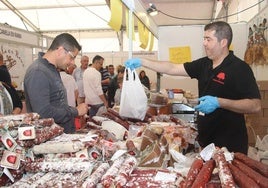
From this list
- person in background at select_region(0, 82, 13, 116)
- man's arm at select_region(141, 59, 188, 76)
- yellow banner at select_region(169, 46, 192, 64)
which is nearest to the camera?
person in background at select_region(0, 82, 13, 116)

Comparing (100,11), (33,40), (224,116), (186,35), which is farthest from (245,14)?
(100,11)

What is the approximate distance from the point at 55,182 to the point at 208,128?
1.59 m

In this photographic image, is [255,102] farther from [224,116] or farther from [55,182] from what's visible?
[55,182]

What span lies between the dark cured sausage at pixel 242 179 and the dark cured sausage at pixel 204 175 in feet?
0.30

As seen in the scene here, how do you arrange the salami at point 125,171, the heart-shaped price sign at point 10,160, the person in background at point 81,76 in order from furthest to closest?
the person in background at point 81,76 → the heart-shaped price sign at point 10,160 → the salami at point 125,171

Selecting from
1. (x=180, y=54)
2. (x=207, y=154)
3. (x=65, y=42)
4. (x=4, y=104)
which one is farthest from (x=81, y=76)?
(x=207, y=154)

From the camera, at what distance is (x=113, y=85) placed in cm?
804

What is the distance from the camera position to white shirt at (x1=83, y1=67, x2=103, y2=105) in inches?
230

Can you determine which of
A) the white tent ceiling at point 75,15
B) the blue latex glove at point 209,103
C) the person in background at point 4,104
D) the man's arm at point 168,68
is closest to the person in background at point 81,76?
the white tent ceiling at point 75,15

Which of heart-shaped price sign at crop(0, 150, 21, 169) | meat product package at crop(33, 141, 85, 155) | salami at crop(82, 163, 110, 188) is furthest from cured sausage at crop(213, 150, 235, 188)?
heart-shaped price sign at crop(0, 150, 21, 169)

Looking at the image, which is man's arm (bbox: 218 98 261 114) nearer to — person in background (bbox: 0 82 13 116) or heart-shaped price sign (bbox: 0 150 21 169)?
heart-shaped price sign (bbox: 0 150 21 169)

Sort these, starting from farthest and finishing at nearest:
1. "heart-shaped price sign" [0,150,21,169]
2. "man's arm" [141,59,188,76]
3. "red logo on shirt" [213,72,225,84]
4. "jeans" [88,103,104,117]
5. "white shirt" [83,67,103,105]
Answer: "jeans" [88,103,104,117], "white shirt" [83,67,103,105], "man's arm" [141,59,188,76], "red logo on shirt" [213,72,225,84], "heart-shaped price sign" [0,150,21,169]

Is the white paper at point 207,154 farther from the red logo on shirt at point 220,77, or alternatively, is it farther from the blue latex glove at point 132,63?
the blue latex glove at point 132,63

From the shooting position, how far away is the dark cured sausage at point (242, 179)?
1.30 m
